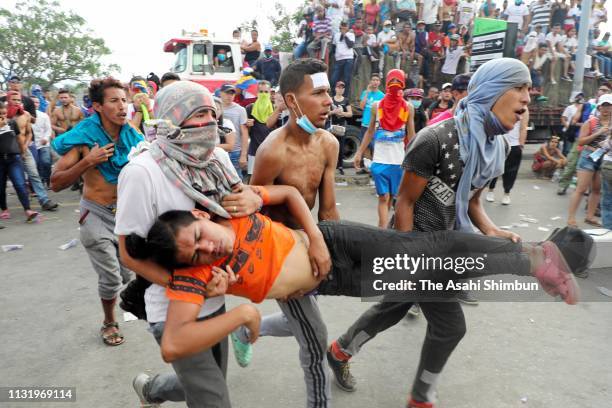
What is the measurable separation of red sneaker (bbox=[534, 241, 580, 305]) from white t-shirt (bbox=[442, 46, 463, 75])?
9.40 meters

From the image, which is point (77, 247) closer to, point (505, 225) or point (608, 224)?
point (505, 225)

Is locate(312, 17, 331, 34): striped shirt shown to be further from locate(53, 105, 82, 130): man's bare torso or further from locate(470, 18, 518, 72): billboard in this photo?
locate(53, 105, 82, 130): man's bare torso

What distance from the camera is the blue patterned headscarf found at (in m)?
2.08

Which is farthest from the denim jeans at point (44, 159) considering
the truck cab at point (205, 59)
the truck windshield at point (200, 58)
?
the truck windshield at point (200, 58)

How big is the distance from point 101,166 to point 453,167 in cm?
234

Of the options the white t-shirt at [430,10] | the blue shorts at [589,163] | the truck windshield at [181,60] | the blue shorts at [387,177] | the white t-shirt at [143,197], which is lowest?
the blue shorts at [387,177]

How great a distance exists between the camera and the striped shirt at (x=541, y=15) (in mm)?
11586

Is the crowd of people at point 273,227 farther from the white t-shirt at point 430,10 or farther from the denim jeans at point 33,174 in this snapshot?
the white t-shirt at point 430,10

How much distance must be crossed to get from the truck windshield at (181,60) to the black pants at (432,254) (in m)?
9.03

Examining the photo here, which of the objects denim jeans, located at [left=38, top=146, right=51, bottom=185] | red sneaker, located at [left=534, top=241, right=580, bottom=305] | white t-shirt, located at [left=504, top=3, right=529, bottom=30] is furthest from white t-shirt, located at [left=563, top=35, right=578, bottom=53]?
denim jeans, located at [left=38, top=146, right=51, bottom=185]

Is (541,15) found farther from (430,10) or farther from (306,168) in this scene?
(306,168)

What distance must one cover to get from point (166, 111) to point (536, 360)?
285 cm

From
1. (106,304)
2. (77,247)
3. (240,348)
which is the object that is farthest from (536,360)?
(77,247)

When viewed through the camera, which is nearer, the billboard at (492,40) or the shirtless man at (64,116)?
the shirtless man at (64,116)
